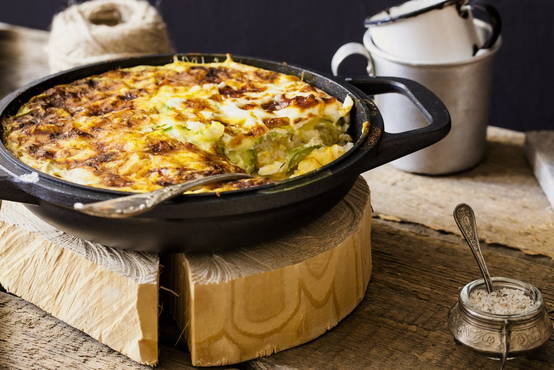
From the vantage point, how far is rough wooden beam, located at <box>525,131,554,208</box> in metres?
2.47

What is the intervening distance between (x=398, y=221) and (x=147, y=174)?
92 cm

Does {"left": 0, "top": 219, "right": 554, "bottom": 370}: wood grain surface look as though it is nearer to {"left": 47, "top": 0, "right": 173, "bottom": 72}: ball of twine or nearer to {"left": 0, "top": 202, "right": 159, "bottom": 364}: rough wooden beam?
{"left": 0, "top": 202, "right": 159, "bottom": 364}: rough wooden beam

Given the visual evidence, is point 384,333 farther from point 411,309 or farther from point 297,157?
point 297,157

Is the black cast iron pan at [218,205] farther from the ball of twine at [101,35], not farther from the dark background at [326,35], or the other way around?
the dark background at [326,35]

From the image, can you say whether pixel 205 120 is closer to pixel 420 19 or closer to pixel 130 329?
pixel 130 329

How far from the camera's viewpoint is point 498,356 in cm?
172

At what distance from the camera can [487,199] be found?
2496mm

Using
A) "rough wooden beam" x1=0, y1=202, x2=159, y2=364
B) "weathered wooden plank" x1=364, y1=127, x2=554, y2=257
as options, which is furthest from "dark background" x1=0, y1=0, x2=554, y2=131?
"rough wooden beam" x1=0, y1=202, x2=159, y2=364

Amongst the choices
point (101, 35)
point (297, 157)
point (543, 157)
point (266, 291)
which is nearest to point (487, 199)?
point (543, 157)

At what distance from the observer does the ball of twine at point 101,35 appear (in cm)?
307

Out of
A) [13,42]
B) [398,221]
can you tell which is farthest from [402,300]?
[13,42]

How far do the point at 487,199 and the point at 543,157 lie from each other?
25 cm

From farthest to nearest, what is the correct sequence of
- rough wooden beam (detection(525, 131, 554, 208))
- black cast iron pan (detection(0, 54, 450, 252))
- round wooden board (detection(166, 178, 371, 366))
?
rough wooden beam (detection(525, 131, 554, 208)), round wooden board (detection(166, 178, 371, 366)), black cast iron pan (detection(0, 54, 450, 252))

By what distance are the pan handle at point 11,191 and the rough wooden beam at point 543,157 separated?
158cm
